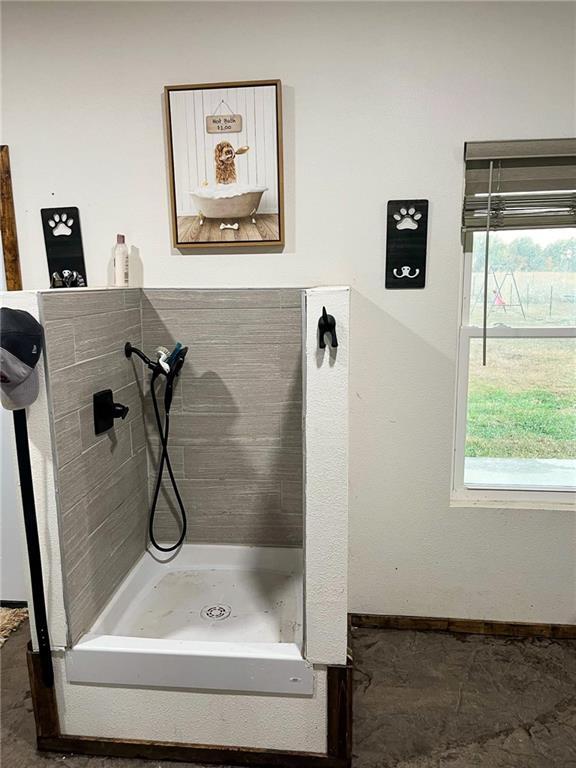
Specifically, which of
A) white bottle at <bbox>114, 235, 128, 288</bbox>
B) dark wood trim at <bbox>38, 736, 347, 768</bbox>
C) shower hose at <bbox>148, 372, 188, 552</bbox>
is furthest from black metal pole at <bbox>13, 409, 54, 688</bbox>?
white bottle at <bbox>114, 235, 128, 288</bbox>

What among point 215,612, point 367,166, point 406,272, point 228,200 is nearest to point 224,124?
point 228,200

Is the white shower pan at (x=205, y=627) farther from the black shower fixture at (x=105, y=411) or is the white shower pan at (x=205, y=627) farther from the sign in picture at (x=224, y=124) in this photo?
the sign in picture at (x=224, y=124)

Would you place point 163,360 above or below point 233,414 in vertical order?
above

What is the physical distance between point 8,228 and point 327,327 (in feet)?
4.97

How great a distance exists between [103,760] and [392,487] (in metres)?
1.34

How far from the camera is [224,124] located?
2008 mm

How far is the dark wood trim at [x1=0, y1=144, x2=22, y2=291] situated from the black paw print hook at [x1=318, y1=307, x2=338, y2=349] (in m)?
1.44

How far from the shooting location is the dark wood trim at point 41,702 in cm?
160

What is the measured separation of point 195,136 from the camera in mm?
2027

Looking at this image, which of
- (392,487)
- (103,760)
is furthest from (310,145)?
(103,760)

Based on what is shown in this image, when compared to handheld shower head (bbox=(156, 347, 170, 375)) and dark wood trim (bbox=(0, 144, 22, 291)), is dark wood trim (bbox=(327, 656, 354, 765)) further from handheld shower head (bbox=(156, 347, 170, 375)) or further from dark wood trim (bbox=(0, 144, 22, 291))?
dark wood trim (bbox=(0, 144, 22, 291))

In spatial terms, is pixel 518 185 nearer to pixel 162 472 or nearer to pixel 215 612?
pixel 162 472

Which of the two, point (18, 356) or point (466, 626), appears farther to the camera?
point (466, 626)

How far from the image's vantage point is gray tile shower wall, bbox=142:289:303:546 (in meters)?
2.13
